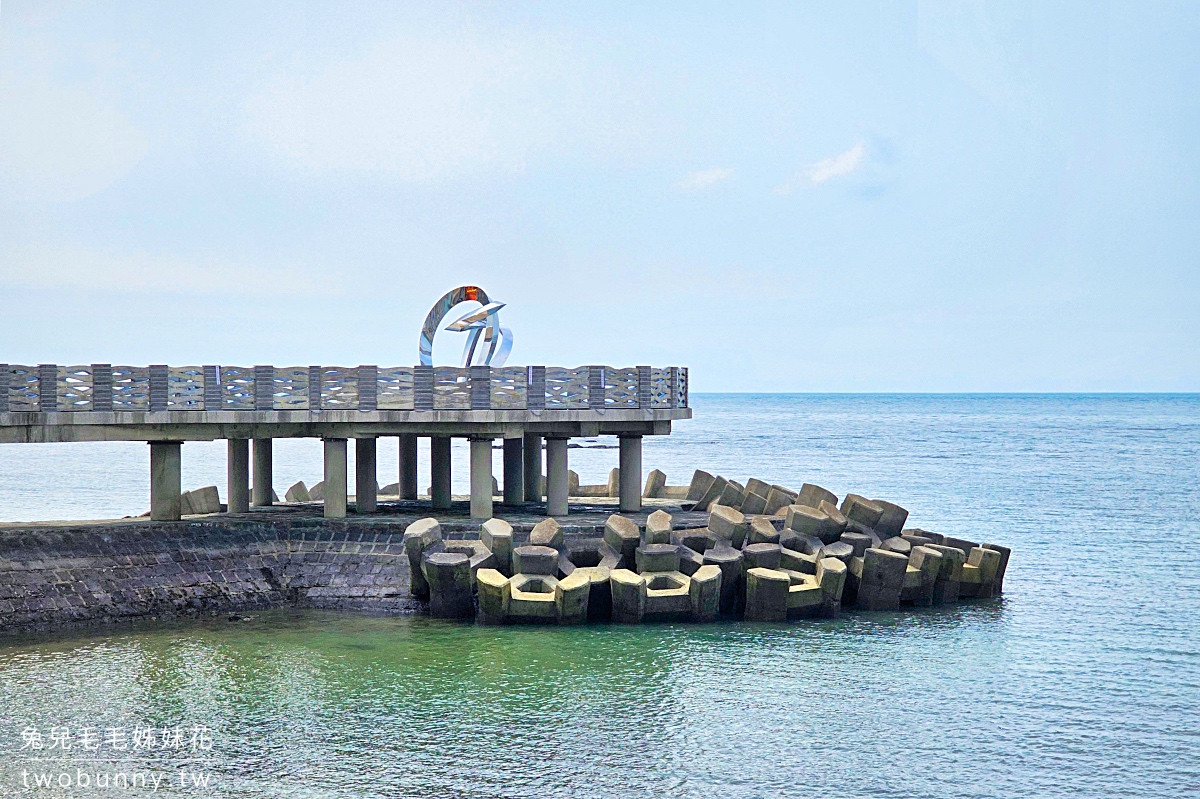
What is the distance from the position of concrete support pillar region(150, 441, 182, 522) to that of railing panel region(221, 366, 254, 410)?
58.3 inches

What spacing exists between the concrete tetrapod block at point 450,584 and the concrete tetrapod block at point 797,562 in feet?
20.3

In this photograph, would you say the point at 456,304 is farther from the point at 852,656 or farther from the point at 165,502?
the point at 852,656

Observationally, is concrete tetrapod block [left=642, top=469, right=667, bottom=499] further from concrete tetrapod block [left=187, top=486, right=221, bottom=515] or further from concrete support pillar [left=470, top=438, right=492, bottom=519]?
concrete tetrapod block [left=187, top=486, right=221, bottom=515]

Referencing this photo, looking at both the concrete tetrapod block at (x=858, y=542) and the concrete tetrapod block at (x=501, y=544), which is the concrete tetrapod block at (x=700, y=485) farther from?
the concrete tetrapod block at (x=501, y=544)

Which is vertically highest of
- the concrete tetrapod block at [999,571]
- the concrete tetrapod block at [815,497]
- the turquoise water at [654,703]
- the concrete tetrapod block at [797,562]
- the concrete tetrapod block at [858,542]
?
the concrete tetrapod block at [815,497]

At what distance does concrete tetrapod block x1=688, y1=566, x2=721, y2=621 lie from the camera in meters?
24.8

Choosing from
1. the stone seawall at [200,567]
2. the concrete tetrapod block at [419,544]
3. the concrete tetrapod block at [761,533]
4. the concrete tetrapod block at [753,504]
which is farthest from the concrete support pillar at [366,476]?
the concrete tetrapod block at [761,533]

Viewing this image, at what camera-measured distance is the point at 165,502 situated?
2805cm

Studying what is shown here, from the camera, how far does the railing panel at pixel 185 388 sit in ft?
90.8

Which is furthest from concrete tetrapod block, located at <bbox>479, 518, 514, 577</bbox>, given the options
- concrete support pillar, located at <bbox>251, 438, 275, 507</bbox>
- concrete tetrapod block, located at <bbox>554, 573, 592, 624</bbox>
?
concrete support pillar, located at <bbox>251, 438, 275, 507</bbox>

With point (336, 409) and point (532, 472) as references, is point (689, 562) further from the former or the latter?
point (532, 472)

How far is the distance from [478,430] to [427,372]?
168 cm

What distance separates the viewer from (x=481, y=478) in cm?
2914

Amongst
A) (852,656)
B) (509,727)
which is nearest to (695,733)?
(509,727)
